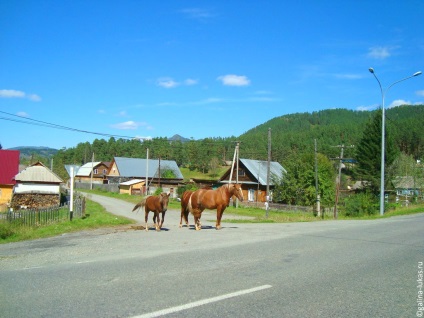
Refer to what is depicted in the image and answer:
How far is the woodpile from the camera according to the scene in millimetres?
40719

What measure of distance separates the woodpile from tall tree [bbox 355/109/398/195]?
134 ft

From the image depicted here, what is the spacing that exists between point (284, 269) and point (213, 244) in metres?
3.69

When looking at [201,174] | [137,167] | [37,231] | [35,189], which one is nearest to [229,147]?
[201,174]

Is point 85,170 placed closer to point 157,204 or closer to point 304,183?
point 304,183

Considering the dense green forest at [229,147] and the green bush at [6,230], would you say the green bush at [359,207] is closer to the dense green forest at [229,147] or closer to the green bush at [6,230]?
the green bush at [6,230]

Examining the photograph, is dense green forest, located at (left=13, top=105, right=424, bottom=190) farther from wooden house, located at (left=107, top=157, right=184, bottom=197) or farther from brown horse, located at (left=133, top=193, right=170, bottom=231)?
brown horse, located at (left=133, top=193, right=170, bottom=231)

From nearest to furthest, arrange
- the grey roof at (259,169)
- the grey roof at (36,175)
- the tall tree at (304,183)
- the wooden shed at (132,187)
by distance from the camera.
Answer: the grey roof at (36,175)
the tall tree at (304,183)
the grey roof at (259,169)
the wooden shed at (132,187)

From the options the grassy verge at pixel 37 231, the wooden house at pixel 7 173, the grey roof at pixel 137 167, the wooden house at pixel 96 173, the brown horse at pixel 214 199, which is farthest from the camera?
the wooden house at pixel 96 173

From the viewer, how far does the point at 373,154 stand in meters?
58.2

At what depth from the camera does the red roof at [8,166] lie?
43.0m

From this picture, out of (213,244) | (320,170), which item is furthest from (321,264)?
(320,170)

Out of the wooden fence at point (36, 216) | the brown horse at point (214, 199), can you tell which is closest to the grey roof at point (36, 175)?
the wooden fence at point (36, 216)

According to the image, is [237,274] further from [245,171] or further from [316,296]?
[245,171]

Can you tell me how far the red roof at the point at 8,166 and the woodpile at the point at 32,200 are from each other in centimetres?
258
